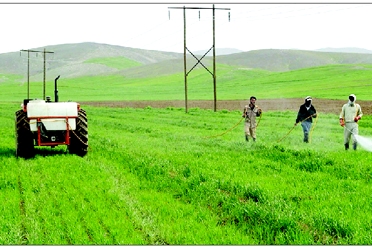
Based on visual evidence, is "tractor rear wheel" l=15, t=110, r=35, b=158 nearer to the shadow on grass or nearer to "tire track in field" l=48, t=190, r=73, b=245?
the shadow on grass

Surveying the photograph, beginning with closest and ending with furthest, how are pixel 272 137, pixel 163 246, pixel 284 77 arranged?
1. pixel 163 246
2. pixel 272 137
3. pixel 284 77

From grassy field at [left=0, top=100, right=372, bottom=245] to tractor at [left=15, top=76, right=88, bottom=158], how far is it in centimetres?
55

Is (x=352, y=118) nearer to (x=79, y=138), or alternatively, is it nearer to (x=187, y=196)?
(x=187, y=196)

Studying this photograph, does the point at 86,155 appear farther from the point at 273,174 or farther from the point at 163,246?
the point at 163,246

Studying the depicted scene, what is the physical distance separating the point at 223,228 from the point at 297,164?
6005 millimetres

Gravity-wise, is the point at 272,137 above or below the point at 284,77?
below

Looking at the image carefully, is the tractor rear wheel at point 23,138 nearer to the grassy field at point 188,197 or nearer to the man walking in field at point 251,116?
the grassy field at point 188,197

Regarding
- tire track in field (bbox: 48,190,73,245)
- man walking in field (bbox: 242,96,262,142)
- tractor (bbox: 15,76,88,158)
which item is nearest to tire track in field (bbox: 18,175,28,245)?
tire track in field (bbox: 48,190,73,245)

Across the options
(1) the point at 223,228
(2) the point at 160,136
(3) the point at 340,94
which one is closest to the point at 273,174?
(1) the point at 223,228

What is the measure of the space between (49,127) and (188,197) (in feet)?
23.7

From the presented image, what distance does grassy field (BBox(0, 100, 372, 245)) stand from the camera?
704 centimetres

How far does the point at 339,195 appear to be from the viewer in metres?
9.16

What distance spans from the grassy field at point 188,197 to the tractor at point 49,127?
55 cm

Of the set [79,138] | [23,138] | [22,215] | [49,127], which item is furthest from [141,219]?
[23,138]
